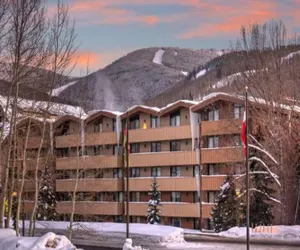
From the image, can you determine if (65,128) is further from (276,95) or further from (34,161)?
(276,95)

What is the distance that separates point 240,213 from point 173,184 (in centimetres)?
1432

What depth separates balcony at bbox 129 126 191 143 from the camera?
61312mm

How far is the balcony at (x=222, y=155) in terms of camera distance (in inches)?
1980

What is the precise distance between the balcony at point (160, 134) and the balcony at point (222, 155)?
2.86 m

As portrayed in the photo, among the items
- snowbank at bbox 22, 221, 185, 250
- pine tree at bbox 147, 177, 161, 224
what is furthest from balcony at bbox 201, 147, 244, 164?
snowbank at bbox 22, 221, 185, 250

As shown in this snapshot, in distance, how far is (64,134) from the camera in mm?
72312

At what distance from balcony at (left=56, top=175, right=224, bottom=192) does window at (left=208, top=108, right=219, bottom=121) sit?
17.1ft

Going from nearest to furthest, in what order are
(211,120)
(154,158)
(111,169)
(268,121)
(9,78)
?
(9,78) < (268,121) < (211,120) < (154,158) < (111,169)

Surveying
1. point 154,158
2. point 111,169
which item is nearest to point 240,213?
point 154,158

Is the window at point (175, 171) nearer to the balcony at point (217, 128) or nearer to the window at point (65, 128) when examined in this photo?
the balcony at point (217, 128)

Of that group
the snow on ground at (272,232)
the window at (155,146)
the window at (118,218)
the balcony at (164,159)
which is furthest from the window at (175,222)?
the snow on ground at (272,232)

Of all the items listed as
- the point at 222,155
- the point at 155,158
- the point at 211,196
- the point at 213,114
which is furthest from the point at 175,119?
the point at 211,196

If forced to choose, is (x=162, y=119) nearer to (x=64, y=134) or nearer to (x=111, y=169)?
(x=111, y=169)

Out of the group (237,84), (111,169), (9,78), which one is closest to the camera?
(9,78)
